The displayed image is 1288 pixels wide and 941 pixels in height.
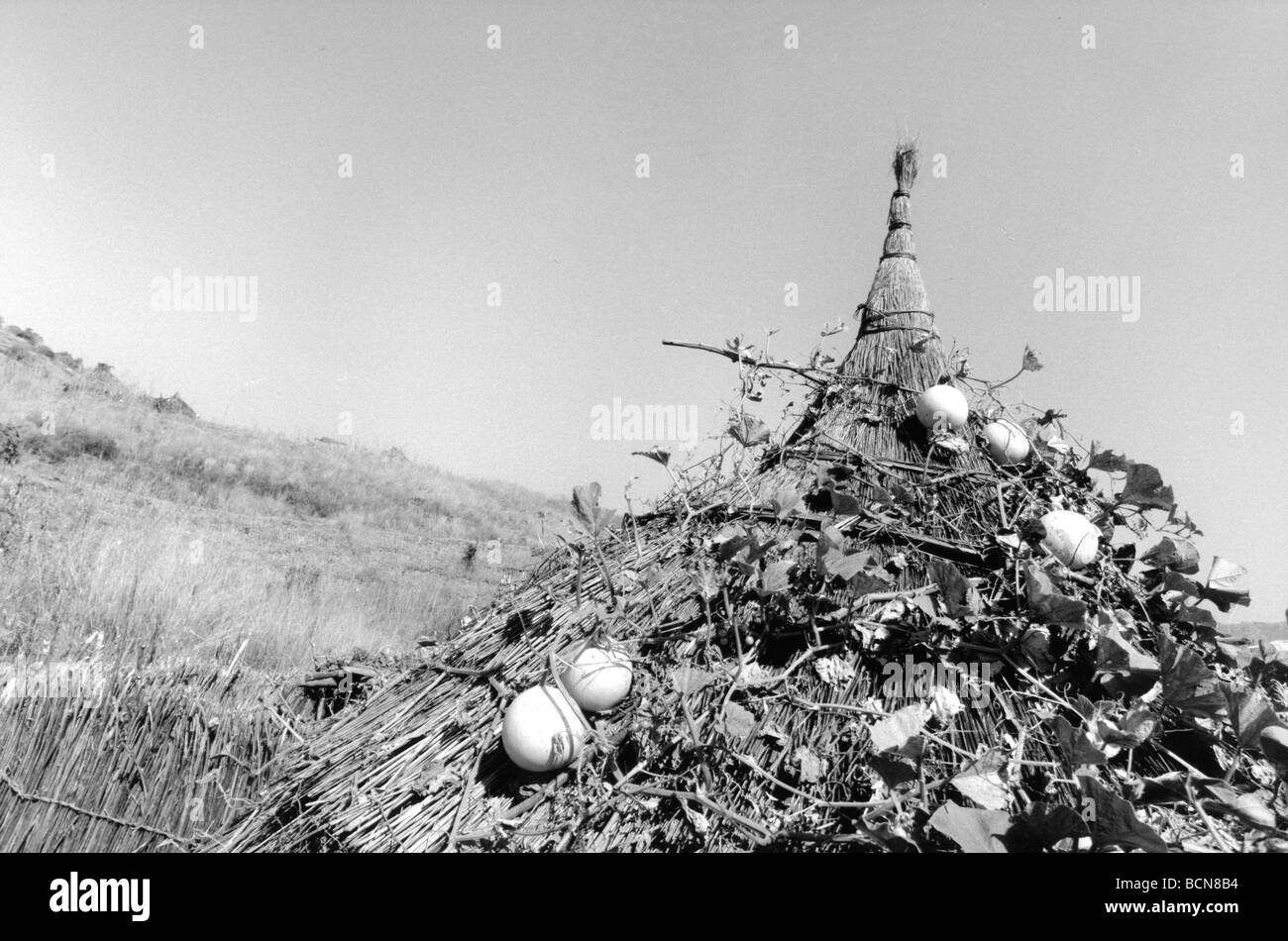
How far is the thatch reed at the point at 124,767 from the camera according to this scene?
124 inches

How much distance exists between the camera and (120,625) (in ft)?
16.2

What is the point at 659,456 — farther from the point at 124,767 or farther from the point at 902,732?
the point at 124,767

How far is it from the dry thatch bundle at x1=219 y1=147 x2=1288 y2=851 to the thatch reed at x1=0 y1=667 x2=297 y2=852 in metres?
0.98

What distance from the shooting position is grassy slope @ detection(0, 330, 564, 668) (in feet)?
17.1

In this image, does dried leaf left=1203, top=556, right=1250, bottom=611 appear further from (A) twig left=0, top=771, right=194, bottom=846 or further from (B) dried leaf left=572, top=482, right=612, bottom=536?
(A) twig left=0, top=771, right=194, bottom=846

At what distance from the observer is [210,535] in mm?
9453

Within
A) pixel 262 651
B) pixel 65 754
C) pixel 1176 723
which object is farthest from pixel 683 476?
pixel 262 651

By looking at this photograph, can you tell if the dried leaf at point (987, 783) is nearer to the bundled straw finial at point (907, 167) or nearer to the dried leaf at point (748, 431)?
the dried leaf at point (748, 431)

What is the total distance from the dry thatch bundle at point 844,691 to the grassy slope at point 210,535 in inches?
41.4

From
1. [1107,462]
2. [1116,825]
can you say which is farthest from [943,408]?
[1116,825]

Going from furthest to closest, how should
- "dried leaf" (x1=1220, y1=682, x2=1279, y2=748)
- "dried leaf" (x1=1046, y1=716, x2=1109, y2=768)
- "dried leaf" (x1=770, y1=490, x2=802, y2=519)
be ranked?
"dried leaf" (x1=770, y1=490, x2=802, y2=519), "dried leaf" (x1=1220, y1=682, x2=1279, y2=748), "dried leaf" (x1=1046, y1=716, x2=1109, y2=768)

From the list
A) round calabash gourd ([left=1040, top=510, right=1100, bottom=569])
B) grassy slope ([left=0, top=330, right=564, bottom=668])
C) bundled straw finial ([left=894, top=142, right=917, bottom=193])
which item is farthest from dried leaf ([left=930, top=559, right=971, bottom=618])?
bundled straw finial ([left=894, top=142, right=917, bottom=193])

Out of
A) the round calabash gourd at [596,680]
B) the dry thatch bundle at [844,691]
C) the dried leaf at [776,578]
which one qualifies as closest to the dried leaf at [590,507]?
the dry thatch bundle at [844,691]

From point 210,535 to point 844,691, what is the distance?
32.0 ft
